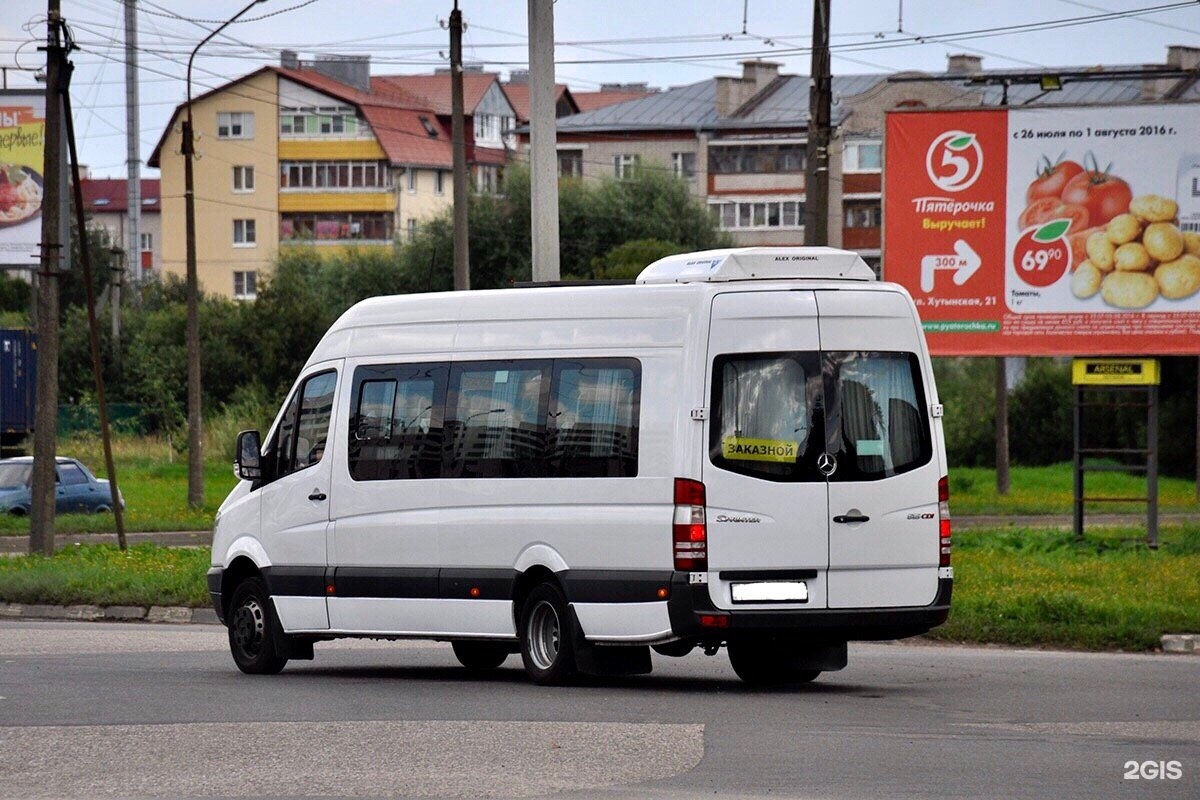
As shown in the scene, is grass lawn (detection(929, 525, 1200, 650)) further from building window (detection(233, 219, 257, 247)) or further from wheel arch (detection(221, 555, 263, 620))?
building window (detection(233, 219, 257, 247))

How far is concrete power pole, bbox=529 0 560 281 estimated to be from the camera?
2019 cm

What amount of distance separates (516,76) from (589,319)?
11729cm

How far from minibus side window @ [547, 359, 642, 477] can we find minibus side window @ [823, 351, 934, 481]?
119 cm

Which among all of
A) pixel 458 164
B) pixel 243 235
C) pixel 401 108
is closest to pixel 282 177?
pixel 243 235

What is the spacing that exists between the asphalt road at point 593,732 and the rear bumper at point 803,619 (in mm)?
394

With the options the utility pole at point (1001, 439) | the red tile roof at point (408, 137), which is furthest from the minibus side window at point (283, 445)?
the red tile roof at point (408, 137)

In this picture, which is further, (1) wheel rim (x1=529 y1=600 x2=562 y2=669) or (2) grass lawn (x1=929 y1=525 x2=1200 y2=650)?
(2) grass lawn (x1=929 y1=525 x2=1200 y2=650)

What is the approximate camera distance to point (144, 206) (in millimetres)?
148000

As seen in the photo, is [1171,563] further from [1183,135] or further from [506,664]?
[506,664]

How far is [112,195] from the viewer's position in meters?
151

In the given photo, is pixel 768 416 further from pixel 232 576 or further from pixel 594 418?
pixel 232 576

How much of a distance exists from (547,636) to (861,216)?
86.3m

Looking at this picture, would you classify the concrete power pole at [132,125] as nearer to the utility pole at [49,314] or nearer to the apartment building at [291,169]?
the apartment building at [291,169]

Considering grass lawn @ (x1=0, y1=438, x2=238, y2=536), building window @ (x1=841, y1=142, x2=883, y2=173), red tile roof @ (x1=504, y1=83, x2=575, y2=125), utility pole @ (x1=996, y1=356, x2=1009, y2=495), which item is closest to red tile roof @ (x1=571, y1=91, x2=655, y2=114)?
red tile roof @ (x1=504, y1=83, x2=575, y2=125)
